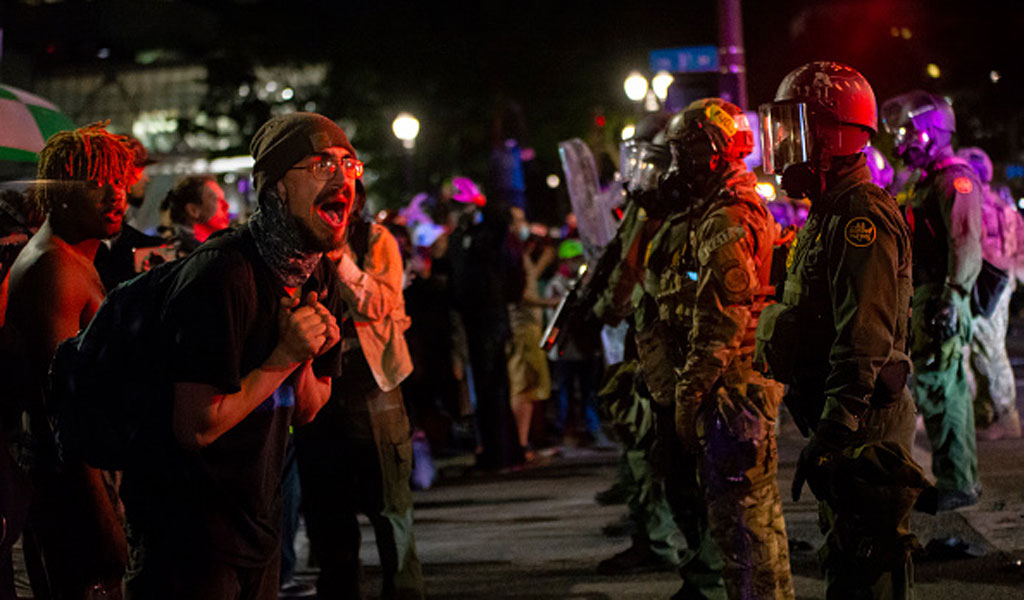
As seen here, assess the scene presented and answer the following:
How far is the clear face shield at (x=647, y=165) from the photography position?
662 cm

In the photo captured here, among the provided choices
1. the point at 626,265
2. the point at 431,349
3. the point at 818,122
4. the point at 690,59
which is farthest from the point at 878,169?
the point at 690,59

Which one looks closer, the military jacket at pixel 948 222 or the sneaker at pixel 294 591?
the sneaker at pixel 294 591

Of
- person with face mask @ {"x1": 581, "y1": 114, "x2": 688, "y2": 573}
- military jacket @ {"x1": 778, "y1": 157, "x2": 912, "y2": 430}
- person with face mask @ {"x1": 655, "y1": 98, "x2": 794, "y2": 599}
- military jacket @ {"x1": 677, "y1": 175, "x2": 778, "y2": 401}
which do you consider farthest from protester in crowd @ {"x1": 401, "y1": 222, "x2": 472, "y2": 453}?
military jacket @ {"x1": 778, "y1": 157, "x2": 912, "y2": 430}

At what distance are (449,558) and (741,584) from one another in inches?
113

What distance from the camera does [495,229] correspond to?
1073 cm

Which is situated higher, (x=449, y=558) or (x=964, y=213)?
(x=964, y=213)

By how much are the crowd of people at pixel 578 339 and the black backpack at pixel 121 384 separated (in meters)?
0.02

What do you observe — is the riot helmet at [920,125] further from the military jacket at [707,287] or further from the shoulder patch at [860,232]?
the shoulder patch at [860,232]

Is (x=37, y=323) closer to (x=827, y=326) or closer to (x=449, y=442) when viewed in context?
(x=827, y=326)

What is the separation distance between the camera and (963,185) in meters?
7.16

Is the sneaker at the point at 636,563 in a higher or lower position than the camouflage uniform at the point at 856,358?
lower

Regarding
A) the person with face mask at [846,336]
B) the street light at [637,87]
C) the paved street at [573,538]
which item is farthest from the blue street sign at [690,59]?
the person with face mask at [846,336]

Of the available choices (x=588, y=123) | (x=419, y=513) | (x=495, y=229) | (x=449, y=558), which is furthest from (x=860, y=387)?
(x=588, y=123)

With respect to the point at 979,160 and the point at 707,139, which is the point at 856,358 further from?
the point at 979,160
